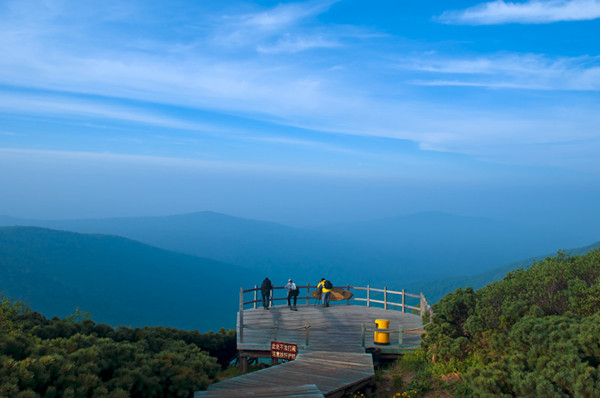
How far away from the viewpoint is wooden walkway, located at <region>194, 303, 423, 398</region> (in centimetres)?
1059

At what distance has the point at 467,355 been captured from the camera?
1154 centimetres

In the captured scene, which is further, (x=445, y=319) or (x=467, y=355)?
(x=445, y=319)

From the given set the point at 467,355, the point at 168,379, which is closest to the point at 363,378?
the point at 467,355

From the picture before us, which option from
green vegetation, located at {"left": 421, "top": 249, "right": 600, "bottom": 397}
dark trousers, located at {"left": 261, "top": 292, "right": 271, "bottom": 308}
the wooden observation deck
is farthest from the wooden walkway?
green vegetation, located at {"left": 421, "top": 249, "right": 600, "bottom": 397}

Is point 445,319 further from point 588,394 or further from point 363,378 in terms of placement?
point 588,394

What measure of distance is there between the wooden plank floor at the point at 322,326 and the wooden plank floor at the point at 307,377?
1.43 meters

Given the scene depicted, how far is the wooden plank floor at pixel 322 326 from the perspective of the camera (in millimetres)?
15594

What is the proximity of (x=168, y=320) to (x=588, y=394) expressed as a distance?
7806 inches

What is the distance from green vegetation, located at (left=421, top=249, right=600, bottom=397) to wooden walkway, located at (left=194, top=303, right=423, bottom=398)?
2.20 m

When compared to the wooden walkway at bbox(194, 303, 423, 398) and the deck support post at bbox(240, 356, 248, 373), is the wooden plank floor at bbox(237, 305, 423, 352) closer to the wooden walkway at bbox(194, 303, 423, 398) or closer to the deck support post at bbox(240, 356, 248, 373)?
the wooden walkway at bbox(194, 303, 423, 398)

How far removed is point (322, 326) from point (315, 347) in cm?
342

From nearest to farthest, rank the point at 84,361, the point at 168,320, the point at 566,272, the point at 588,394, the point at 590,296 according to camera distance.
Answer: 1. the point at 588,394
2. the point at 84,361
3. the point at 590,296
4. the point at 566,272
5. the point at 168,320

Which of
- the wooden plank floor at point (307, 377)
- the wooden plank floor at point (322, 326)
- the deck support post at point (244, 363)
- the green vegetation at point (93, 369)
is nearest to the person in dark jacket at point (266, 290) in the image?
the wooden plank floor at point (322, 326)

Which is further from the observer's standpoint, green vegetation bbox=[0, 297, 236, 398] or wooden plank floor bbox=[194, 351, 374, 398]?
wooden plank floor bbox=[194, 351, 374, 398]
